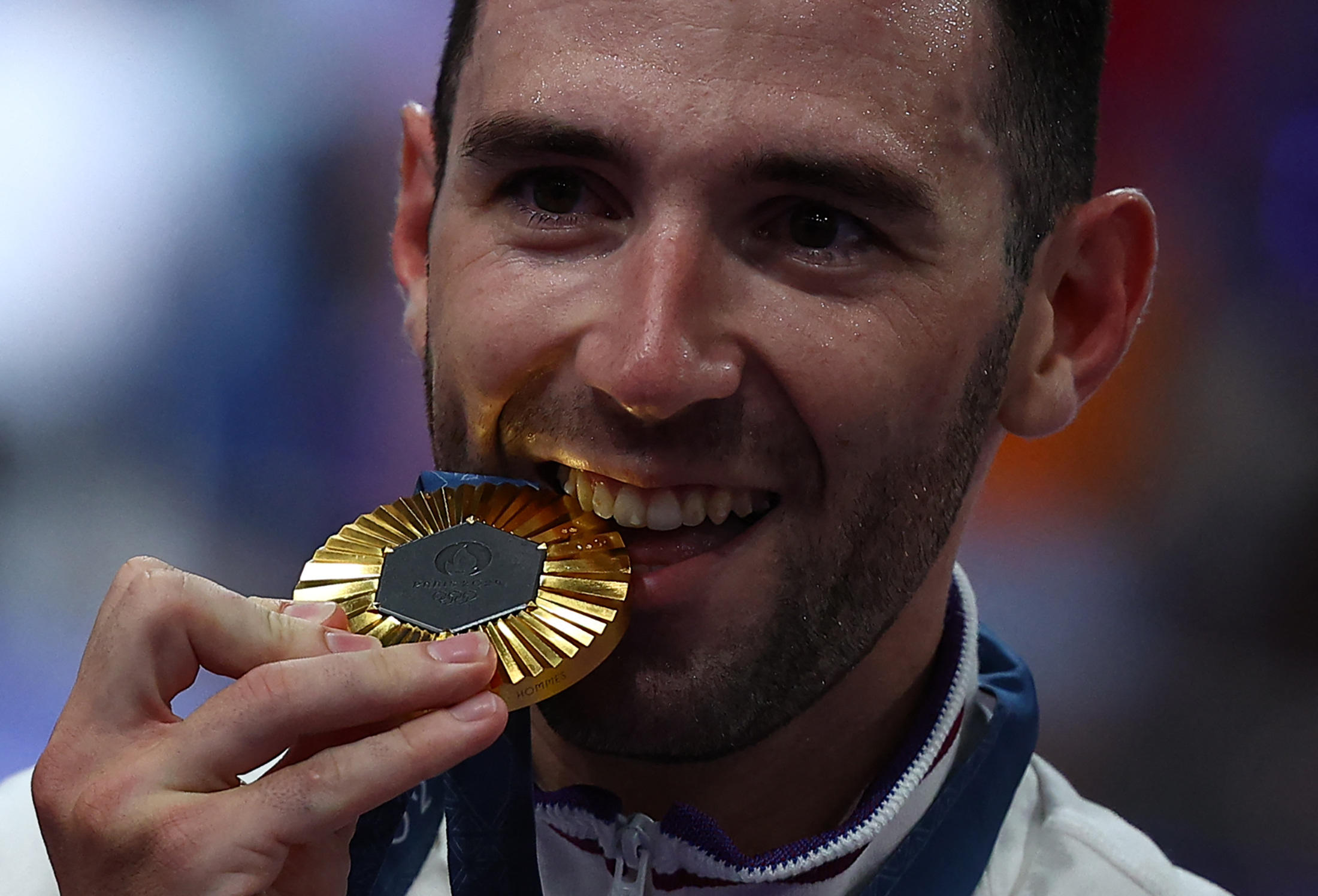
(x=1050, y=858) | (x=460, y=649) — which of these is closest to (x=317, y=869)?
(x=460, y=649)

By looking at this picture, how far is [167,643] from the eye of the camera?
152cm

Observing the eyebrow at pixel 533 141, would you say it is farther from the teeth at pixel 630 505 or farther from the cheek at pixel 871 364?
the teeth at pixel 630 505

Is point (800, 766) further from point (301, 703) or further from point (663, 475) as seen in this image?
point (301, 703)

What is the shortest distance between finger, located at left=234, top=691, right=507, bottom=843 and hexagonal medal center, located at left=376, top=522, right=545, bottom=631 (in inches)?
7.8

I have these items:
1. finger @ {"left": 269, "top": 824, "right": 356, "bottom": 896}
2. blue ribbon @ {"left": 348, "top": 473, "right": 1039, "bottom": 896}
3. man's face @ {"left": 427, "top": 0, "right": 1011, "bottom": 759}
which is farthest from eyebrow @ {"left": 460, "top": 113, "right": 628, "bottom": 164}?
finger @ {"left": 269, "top": 824, "right": 356, "bottom": 896}

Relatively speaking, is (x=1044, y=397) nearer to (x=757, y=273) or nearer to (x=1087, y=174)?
(x=1087, y=174)

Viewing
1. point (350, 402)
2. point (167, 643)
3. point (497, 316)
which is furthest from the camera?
point (350, 402)

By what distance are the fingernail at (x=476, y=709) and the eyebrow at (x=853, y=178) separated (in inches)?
29.9

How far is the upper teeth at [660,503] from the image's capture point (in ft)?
5.96

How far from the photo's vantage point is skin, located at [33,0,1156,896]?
1.46 meters

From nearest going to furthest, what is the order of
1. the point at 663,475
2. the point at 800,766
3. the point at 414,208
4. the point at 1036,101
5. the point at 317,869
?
the point at 317,869 → the point at 663,475 → the point at 1036,101 → the point at 800,766 → the point at 414,208

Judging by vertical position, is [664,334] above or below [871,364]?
above

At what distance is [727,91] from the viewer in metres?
1.76

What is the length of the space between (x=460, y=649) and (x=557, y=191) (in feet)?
2.42
